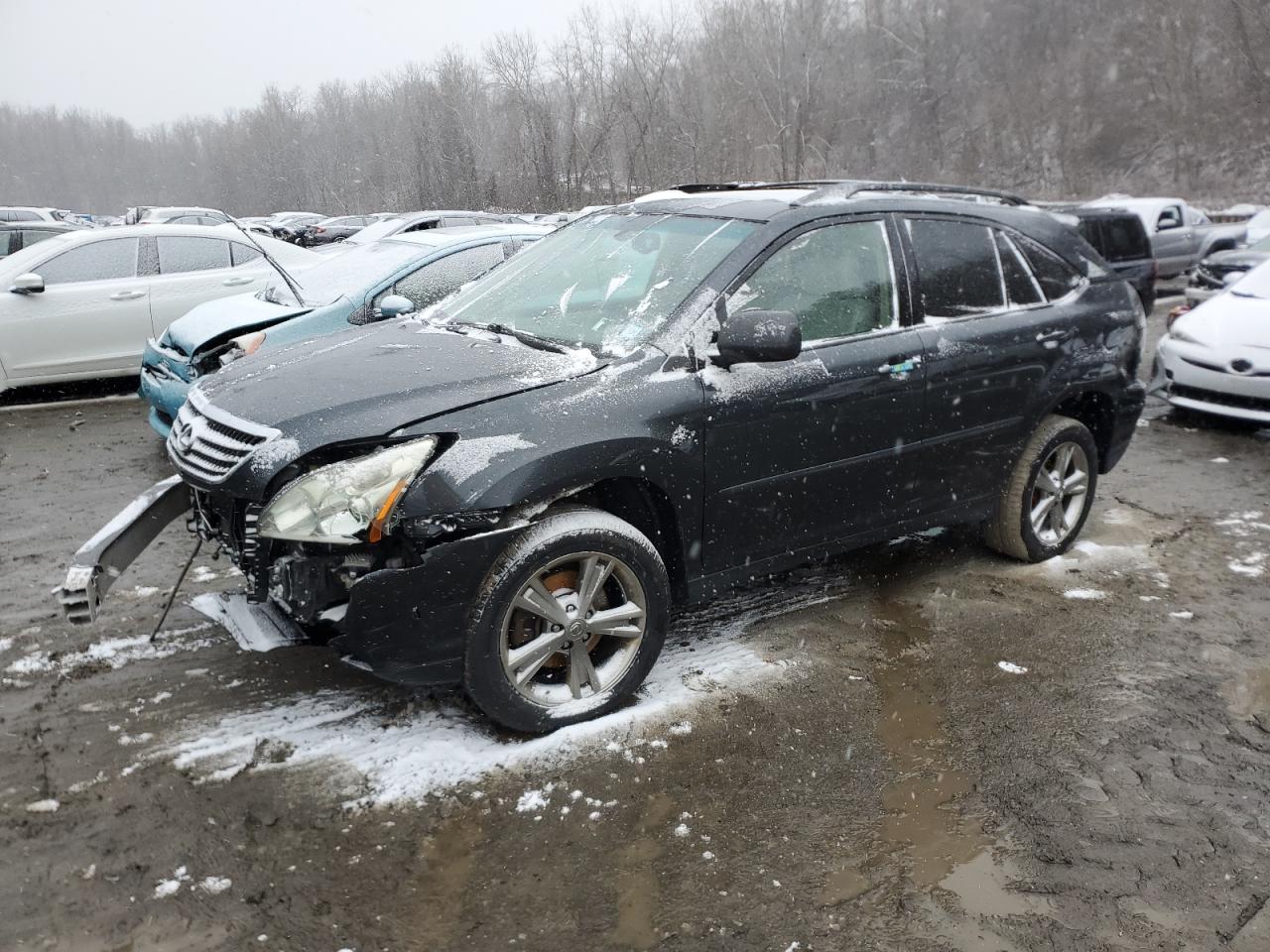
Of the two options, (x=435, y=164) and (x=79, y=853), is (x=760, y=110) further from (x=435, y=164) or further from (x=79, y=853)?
(x=79, y=853)

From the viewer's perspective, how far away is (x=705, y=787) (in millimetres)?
3135

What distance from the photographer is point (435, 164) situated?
49.8 m

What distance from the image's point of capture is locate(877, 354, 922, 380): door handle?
405cm

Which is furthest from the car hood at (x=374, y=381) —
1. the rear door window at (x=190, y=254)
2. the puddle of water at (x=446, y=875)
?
the rear door window at (x=190, y=254)

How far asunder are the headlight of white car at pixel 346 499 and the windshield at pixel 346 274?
4.37m

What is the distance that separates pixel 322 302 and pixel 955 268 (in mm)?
4651

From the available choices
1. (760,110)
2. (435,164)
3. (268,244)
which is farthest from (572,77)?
(268,244)

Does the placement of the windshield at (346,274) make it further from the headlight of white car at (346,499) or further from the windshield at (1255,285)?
the windshield at (1255,285)

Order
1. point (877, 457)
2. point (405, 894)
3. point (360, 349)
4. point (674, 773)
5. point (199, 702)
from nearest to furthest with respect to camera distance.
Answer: point (405, 894) < point (674, 773) < point (199, 702) < point (360, 349) < point (877, 457)

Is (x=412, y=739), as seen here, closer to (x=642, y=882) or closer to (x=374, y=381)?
(x=642, y=882)

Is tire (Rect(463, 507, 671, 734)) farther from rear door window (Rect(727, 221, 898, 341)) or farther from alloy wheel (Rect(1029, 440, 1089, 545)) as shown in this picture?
alloy wheel (Rect(1029, 440, 1089, 545))

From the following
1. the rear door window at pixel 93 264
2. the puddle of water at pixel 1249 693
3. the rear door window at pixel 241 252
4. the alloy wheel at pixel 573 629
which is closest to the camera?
the alloy wheel at pixel 573 629

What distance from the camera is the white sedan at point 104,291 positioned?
8484mm

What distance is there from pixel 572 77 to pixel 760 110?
8097mm
